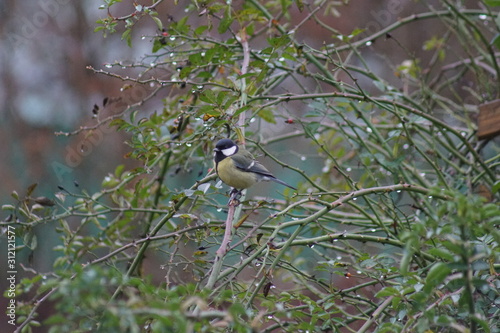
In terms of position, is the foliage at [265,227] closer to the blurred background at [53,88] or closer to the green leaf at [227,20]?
the green leaf at [227,20]

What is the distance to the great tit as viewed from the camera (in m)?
2.16

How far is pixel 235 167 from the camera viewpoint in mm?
2293

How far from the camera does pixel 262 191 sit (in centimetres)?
520

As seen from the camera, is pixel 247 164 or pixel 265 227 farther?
pixel 247 164

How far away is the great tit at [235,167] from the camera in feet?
7.07

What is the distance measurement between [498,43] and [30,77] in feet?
13.3

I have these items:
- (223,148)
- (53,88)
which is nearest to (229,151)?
(223,148)

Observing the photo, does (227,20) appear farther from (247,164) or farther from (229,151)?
(247,164)

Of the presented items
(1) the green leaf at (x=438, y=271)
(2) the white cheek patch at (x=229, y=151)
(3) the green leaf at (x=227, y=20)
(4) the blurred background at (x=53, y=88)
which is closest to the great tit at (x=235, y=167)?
(2) the white cheek patch at (x=229, y=151)

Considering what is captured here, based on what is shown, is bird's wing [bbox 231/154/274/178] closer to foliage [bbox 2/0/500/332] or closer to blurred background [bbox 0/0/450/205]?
foliage [bbox 2/0/500/332]

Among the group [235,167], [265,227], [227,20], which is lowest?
[265,227]

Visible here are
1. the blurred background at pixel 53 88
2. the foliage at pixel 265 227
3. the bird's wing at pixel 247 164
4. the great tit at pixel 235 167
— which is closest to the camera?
the foliage at pixel 265 227

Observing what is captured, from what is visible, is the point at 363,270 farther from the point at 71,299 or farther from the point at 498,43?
the point at 71,299

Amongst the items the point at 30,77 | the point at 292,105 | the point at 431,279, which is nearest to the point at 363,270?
the point at 431,279
